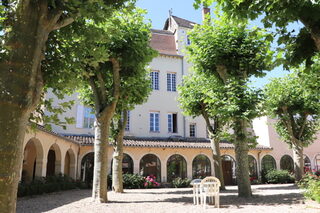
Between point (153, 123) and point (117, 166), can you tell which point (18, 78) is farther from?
point (153, 123)

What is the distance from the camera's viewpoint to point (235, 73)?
37.6ft

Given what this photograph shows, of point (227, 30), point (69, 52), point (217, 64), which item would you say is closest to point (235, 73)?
point (217, 64)

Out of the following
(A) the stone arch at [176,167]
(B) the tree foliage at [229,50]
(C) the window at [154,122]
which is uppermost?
(B) the tree foliage at [229,50]

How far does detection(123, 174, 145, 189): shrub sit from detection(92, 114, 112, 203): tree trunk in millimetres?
9163

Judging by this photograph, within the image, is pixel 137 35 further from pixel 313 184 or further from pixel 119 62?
pixel 313 184

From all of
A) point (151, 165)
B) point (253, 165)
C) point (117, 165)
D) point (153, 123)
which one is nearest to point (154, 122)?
point (153, 123)

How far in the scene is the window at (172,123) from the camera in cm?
2328

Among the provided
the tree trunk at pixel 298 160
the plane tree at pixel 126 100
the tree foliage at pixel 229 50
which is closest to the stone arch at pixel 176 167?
the plane tree at pixel 126 100

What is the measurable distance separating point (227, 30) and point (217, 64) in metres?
1.42

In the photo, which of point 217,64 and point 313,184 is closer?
point 313,184

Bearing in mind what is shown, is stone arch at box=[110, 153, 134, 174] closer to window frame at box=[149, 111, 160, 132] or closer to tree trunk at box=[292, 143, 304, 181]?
window frame at box=[149, 111, 160, 132]

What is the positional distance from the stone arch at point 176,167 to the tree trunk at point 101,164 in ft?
40.5

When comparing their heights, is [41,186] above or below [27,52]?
below

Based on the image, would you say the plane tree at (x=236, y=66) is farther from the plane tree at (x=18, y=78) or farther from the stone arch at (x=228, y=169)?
the stone arch at (x=228, y=169)
